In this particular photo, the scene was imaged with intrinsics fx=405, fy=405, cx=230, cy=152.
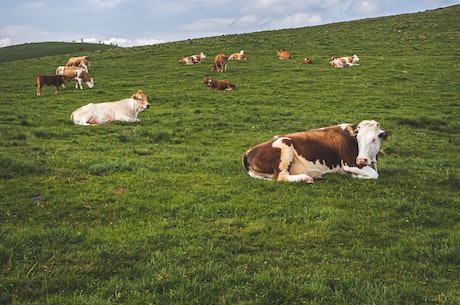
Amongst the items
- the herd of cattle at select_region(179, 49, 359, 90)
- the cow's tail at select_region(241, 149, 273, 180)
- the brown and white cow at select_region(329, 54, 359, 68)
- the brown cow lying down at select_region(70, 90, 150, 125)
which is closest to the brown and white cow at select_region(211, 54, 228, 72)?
the herd of cattle at select_region(179, 49, 359, 90)

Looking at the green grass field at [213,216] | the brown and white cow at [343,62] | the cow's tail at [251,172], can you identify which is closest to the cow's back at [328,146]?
the green grass field at [213,216]

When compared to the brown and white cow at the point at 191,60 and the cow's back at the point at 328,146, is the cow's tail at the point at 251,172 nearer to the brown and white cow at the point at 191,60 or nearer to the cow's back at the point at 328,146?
the cow's back at the point at 328,146

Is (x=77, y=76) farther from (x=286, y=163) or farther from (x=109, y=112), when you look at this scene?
(x=286, y=163)

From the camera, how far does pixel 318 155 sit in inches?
376

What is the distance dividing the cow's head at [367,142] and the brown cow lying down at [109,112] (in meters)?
11.2

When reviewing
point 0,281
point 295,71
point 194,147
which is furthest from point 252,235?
point 295,71

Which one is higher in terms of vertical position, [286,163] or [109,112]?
[109,112]

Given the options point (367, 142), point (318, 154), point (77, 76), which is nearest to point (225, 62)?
point (77, 76)

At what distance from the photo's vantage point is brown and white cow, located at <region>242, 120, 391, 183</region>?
9.25 m

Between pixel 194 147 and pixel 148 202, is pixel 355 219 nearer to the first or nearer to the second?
pixel 148 202

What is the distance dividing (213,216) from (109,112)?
39.7ft

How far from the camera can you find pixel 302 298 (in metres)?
4.53

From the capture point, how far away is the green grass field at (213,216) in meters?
4.70

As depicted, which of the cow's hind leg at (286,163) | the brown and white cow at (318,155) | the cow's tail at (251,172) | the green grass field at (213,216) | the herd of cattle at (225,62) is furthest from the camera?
the herd of cattle at (225,62)
